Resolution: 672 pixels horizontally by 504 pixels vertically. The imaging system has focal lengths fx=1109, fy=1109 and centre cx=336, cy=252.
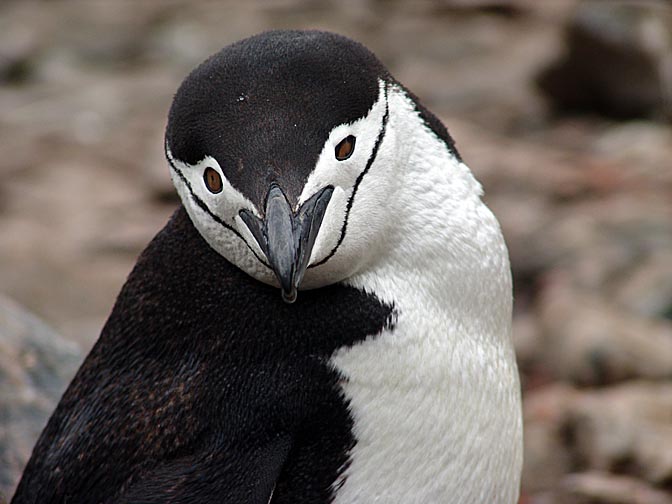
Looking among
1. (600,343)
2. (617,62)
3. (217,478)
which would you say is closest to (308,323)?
(217,478)

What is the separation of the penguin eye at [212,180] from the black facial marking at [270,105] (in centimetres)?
3

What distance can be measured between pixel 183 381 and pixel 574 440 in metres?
2.44

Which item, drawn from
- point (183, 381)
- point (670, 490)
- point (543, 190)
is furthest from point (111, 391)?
point (543, 190)

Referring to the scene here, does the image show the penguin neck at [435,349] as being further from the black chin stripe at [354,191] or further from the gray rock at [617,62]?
the gray rock at [617,62]

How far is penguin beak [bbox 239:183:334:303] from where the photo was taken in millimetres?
1994

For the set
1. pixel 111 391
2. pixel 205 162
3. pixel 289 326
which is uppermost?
pixel 205 162

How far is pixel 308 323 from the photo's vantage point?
2354 millimetres

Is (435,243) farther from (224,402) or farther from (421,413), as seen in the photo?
(224,402)

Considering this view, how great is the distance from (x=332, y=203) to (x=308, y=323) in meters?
Answer: 0.34

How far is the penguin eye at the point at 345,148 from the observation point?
7.11 feet

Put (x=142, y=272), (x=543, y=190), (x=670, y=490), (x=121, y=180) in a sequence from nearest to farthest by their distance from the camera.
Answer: (x=142, y=272)
(x=670, y=490)
(x=543, y=190)
(x=121, y=180)

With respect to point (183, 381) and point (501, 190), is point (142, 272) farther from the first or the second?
point (501, 190)

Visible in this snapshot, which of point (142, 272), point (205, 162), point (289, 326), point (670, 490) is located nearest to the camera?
point (205, 162)

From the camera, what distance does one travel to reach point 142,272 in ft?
8.51
